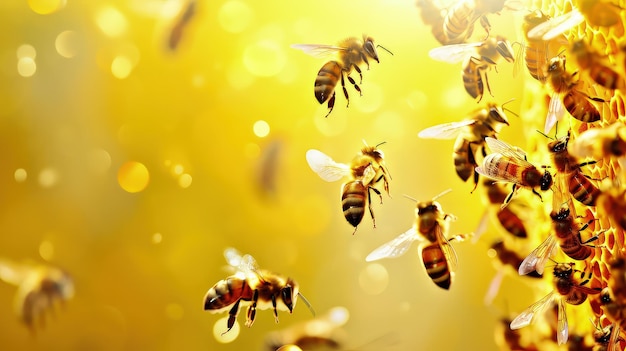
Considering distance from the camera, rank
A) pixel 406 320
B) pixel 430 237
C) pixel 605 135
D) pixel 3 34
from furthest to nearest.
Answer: pixel 406 320 → pixel 3 34 → pixel 430 237 → pixel 605 135

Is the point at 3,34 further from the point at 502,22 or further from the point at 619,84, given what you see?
the point at 619,84

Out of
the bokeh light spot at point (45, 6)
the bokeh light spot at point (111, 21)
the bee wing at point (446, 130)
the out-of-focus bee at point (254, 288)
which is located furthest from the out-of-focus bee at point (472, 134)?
the bokeh light spot at point (45, 6)

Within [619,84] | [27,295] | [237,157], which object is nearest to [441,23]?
[619,84]

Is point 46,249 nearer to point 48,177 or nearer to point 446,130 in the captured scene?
point 48,177

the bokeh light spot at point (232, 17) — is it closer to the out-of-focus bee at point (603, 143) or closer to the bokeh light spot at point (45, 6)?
the bokeh light spot at point (45, 6)

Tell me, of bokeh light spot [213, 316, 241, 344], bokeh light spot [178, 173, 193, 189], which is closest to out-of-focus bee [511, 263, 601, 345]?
bokeh light spot [213, 316, 241, 344]

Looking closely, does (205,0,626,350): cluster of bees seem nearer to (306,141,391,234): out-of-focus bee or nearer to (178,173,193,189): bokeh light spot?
(306,141,391,234): out-of-focus bee
